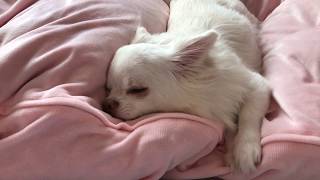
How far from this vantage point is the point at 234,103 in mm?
1271

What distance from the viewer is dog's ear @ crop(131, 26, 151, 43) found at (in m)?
1.29

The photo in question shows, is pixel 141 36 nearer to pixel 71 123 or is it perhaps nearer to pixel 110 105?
pixel 110 105

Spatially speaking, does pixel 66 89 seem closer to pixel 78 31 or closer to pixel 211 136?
pixel 78 31

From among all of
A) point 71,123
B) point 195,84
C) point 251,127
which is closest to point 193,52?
point 195,84

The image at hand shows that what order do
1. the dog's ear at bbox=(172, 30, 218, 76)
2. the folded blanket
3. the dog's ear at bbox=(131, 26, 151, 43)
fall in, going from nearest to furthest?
the folded blanket
the dog's ear at bbox=(172, 30, 218, 76)
the dog's ear at bbox=(131, 26, 151, 43)

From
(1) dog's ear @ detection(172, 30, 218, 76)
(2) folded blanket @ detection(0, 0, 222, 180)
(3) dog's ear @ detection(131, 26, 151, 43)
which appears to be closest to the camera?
(2) folded blanket @ detection(0, 0, 222, 180)

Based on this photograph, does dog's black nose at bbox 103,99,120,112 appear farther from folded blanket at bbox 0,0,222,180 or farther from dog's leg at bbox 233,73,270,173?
dog's leg at bbox 233,73,270,173

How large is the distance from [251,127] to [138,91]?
303 millimetres

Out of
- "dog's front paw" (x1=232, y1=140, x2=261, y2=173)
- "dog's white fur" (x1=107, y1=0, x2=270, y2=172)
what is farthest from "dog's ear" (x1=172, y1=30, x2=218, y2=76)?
"dog's front paw" (x1=232, y1=140, x2=261, y2=173)

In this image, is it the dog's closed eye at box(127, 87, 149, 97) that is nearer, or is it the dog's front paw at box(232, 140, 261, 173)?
the dog's front paw at box(232, 140, 261, 173)

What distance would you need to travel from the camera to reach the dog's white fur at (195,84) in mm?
1175

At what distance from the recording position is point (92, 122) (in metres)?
1.07

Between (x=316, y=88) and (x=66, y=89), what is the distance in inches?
25.2

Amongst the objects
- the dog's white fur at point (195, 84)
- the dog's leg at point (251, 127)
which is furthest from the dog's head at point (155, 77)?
the dog's leg at point (251, 127)
